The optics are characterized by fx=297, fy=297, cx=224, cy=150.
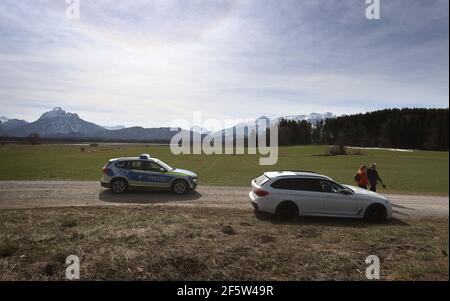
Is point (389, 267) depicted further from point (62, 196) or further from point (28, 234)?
point (62, 196)

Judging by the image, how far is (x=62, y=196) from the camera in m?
13.9

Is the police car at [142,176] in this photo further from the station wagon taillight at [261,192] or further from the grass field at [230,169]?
the grass field at [230,169]

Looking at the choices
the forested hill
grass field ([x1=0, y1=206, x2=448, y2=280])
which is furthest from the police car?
the forested hill

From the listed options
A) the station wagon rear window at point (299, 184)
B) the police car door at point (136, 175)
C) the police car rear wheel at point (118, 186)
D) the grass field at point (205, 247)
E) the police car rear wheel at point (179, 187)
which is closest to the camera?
the grass field at point (205, 247)

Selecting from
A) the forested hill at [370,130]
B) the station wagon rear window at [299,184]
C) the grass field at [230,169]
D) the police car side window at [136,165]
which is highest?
the forested hill at [370,130]

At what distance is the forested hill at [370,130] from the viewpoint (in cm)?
8694

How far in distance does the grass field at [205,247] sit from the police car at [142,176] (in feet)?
16.2

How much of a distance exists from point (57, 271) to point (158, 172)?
9766mm

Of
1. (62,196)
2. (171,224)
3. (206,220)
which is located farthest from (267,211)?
(62,196)

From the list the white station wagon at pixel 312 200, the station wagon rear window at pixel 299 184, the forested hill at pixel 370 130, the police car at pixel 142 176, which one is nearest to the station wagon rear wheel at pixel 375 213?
the white station wagon at pixel 312 200

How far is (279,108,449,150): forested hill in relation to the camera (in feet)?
285
